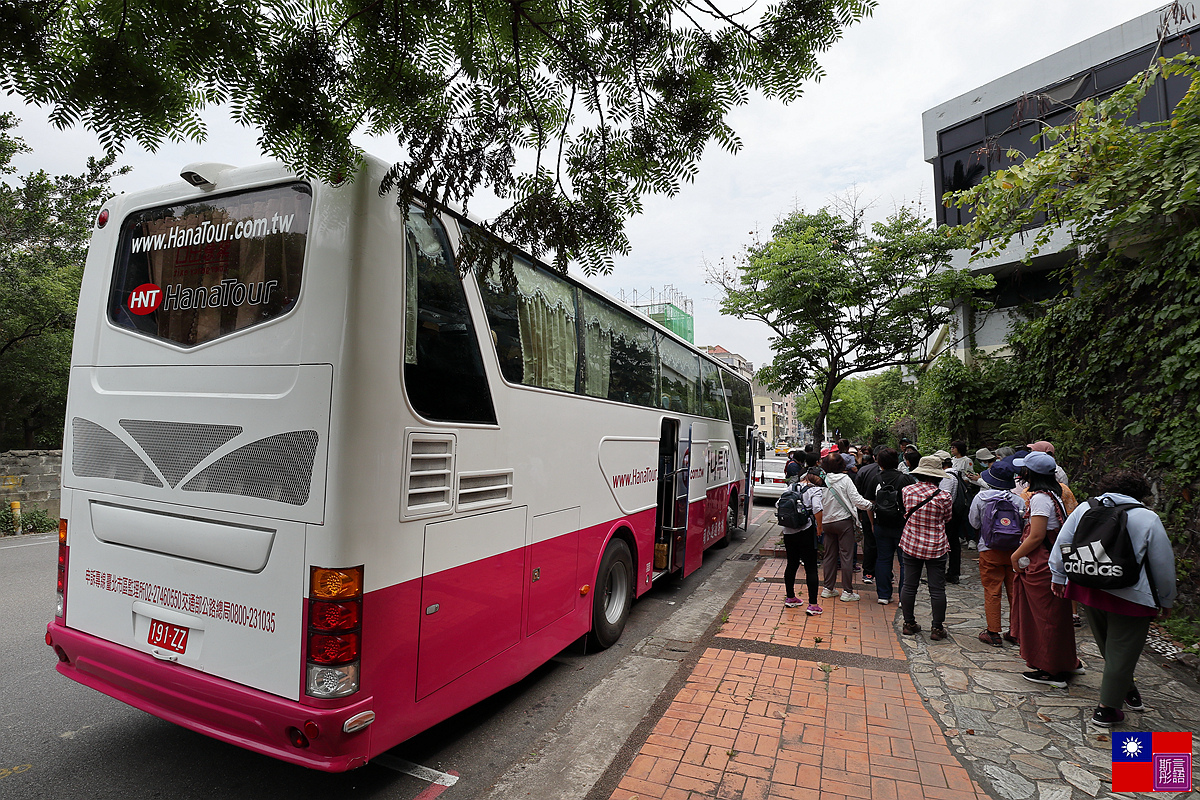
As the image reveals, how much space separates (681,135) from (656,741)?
12.4 feet

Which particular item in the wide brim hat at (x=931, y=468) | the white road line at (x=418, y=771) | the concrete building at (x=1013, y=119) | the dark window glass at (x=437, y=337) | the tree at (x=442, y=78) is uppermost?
the concrete building at (x=1013, y=119)

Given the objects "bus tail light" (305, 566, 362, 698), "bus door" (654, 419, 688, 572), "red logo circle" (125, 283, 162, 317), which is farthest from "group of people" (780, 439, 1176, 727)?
"red logo circle" (125, 283, 162, 317)

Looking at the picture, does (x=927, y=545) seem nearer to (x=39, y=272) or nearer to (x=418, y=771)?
(x=418, y=771)

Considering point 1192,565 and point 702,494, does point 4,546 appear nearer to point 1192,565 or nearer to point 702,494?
point 702,494

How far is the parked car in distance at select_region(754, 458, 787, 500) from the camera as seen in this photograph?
1733 centimetres

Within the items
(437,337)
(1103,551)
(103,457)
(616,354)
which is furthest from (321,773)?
(1103,551)

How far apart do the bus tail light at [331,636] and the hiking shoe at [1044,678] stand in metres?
5.06

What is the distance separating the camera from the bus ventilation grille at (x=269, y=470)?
2855 mm

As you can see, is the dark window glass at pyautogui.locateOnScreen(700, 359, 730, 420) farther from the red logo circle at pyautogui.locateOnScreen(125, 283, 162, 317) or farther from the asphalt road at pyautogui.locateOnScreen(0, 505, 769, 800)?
the red logo circle at pyautogui.locateOnScreen(125, 283, 162, 317)

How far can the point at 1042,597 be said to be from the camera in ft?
15.4

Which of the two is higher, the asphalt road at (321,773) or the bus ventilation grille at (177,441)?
the bus ventilation grille at (177,441)

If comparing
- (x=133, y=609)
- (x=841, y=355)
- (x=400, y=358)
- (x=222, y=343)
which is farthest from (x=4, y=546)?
(x=841, y=355)

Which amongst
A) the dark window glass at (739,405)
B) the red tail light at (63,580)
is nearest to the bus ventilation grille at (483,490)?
A: the red tail light at (63,580)

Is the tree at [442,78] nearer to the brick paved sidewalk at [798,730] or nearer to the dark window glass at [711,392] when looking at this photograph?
the brick paved sidewalk at [798,730]
